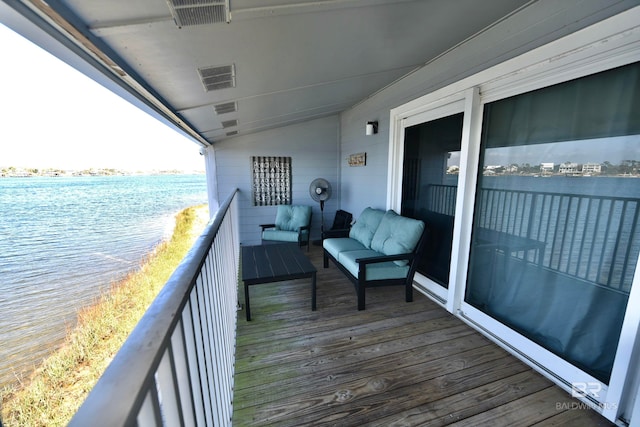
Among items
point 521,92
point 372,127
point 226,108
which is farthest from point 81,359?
point 521,92

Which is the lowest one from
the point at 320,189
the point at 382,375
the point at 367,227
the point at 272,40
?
the point at 382,375

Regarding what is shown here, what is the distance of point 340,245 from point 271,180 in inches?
101

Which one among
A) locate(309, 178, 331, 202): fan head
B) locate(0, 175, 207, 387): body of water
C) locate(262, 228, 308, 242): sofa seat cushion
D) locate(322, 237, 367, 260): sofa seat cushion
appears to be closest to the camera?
locate(322, 237, 367, 260): sofa seat cushion

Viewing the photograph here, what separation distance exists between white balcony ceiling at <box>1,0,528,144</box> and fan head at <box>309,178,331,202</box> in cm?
211

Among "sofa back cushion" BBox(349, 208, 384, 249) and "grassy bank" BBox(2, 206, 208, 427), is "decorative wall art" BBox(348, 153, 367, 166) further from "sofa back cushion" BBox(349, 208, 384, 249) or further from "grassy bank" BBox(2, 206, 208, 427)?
"grassy bank" BBox(2, 206, 208, 427)

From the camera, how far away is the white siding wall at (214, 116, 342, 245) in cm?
534

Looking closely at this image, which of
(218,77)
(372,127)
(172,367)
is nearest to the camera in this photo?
(172,367)

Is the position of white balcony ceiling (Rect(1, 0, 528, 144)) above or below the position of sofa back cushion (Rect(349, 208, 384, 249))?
above

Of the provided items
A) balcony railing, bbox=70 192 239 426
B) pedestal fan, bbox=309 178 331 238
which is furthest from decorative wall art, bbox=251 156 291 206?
balcony railing, bbox=70 192 239 426

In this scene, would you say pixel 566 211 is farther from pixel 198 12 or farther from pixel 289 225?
pixel 289 225

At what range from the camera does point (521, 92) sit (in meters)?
2.11

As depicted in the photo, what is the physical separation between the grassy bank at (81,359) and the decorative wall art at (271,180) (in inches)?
99.9

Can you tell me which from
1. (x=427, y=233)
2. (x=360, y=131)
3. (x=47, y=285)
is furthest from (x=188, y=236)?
(x=427, y=233)

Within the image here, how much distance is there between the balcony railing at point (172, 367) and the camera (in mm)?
421
